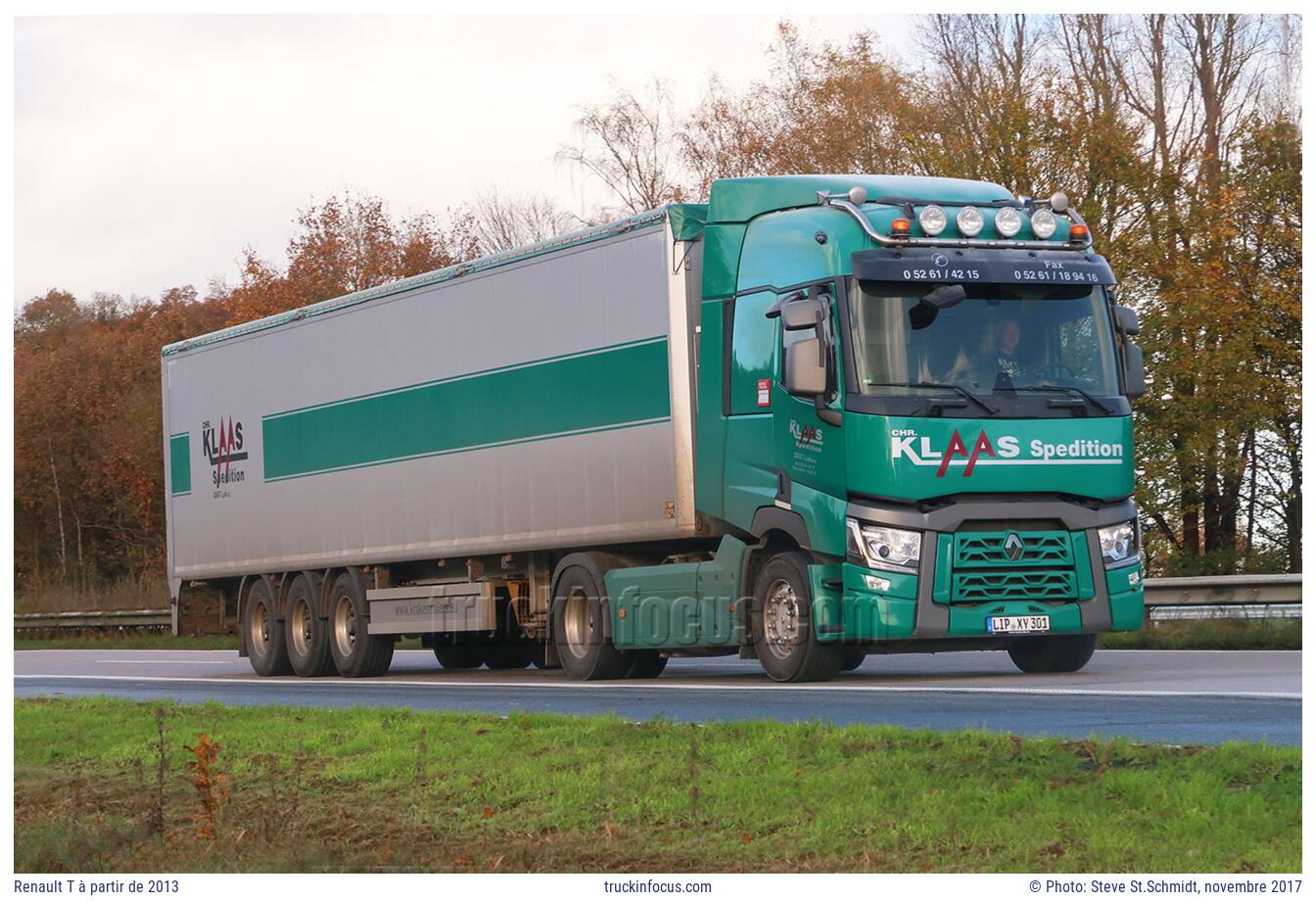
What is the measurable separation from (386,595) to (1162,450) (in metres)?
16.1

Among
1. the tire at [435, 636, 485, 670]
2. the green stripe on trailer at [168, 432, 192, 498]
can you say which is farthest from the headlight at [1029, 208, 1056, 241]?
the green stripe on trailer at [168, 432, 192, 498]

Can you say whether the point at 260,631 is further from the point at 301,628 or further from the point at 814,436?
the point at 814,436

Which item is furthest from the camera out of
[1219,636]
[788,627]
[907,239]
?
[1219,636]

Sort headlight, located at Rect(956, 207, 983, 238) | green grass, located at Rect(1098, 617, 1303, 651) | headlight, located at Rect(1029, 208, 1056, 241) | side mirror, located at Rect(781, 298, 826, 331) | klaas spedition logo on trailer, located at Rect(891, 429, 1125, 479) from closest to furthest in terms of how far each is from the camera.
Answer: klaas spedition logo on trailer, located at Rect(891, 429, 1125, 479) → side mirror, located at Rect(781, 298, 826, 331) → headlight, located at Rect(956, 207, 983, 238) → headlight, located at Rect(1029, 208, 1056, 241) → green grass, located at Rect(1098, 617, 1303, 651)

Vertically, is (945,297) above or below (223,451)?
above

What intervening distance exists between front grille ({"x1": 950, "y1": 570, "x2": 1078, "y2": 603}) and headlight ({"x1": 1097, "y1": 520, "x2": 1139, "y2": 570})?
14.7 inches

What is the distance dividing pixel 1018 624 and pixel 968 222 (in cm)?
305

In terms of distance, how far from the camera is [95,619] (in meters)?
41.0

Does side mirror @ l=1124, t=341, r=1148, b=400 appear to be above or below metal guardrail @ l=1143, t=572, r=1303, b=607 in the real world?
above

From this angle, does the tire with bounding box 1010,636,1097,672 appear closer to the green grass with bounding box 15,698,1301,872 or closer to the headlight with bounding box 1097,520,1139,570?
the headlight with bounding box 1097,520,1139,570

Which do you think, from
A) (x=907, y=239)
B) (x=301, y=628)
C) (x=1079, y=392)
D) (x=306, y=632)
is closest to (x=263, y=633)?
(x=301, y=628)

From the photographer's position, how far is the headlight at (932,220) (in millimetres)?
16406

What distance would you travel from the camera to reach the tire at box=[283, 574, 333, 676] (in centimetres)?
2295

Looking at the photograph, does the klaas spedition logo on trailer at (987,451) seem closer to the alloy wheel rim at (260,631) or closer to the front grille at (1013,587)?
the front grille at (1013,587)
